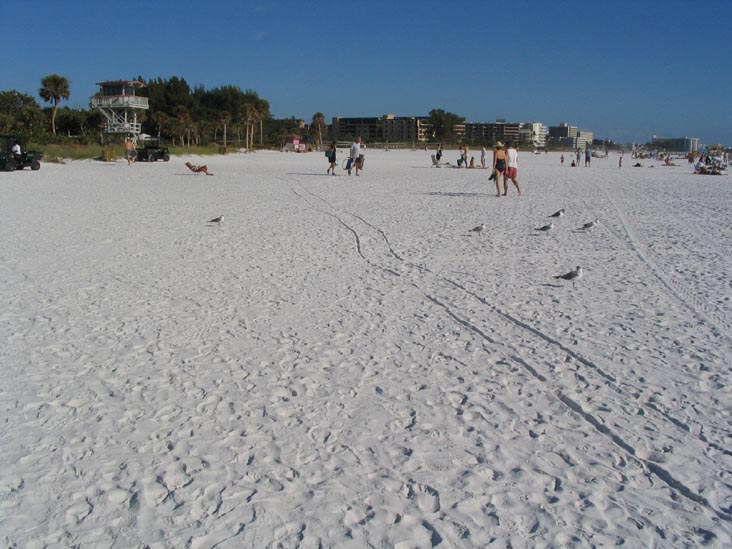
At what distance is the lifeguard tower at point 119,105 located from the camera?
63.2 meters

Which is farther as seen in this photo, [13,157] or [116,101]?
[116,101]

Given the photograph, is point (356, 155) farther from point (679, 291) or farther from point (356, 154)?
point (679, 291)

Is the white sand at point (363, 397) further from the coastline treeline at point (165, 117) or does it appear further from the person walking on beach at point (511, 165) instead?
the coastline treeline at point (165, 117)

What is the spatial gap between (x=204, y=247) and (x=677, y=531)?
783cm

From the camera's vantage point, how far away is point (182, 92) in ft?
316

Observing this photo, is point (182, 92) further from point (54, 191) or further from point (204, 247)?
point (204, 247)

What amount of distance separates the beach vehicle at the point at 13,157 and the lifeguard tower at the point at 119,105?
36.1 m

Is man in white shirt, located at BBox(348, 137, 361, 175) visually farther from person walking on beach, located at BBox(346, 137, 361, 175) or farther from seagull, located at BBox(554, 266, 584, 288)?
seagull, located at BBox(554, 266, 584, 288)

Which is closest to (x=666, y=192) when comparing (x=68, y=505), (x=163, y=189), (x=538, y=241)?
(x=538, y=241)

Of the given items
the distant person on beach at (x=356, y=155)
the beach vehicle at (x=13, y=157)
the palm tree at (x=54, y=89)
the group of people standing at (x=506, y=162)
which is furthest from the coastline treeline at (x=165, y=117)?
the group of people standing at (x=506, y=162)

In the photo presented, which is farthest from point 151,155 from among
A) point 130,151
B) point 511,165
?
point 511,165

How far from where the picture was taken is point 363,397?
4262 mm

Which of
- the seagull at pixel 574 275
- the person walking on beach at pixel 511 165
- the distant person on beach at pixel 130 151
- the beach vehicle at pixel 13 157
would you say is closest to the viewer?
the seagull at pixel 574 275

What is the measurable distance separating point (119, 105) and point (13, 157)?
128 ft
